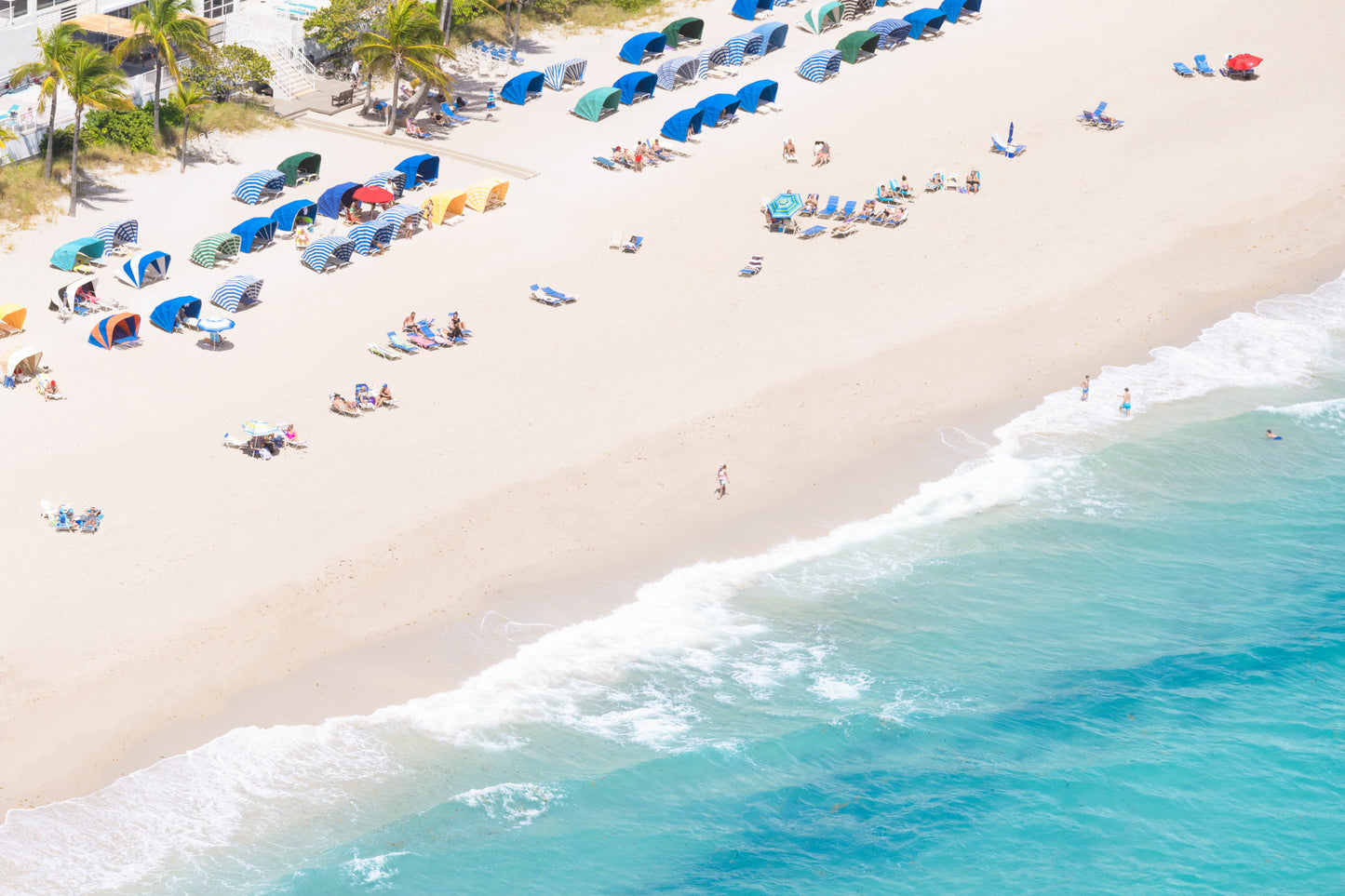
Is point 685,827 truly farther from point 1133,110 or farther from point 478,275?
point 1133,110

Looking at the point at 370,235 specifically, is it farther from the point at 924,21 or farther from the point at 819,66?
the point at 924,21

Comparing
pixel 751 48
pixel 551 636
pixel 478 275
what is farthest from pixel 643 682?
pixel 751 48

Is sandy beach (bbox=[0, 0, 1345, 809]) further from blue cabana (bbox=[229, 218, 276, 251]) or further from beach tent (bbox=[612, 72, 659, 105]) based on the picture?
beach tent (bbox=[612, 72, 659, 105])

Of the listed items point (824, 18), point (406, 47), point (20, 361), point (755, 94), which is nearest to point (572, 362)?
point (20, 361)

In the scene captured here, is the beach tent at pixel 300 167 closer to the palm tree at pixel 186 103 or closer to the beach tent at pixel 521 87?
the palm tree at pixel 186 103

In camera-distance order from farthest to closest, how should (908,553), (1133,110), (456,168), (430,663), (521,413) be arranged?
1. (1133,110)
2. (456,168)
3. (521,413)
4. (908,553)
5. (430,663)

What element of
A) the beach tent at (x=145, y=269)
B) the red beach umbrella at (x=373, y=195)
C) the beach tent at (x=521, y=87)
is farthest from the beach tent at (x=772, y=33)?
the beach tent at (x=145, y=269)
